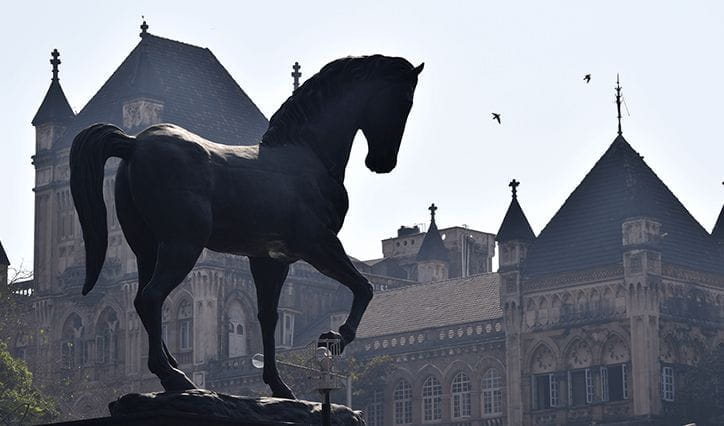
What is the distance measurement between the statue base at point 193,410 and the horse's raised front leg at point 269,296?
783mm

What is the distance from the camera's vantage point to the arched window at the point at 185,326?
101m

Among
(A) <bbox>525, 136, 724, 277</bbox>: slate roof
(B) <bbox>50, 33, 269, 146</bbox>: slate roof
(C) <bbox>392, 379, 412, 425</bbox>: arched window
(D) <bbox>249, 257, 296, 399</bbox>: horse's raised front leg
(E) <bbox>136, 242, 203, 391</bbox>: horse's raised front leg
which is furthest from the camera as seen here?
(B) <bbox>50, 33, 269, 146</bbox>: slate roof

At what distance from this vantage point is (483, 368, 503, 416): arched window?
294 feet

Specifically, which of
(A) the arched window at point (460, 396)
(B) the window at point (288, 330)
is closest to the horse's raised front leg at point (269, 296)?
(A) the arched window at point (460, 396)

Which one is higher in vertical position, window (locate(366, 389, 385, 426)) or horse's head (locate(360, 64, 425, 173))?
window (locate(366, 389, 385, 426))

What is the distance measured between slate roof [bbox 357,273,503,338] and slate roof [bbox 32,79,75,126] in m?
18.5

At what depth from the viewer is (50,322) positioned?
344 feet

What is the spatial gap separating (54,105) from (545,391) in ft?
107

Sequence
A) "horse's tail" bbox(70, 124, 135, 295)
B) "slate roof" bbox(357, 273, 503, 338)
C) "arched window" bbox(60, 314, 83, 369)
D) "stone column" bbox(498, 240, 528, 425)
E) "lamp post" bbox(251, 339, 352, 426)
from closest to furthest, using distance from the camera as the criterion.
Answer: "lamp post" bbox(251, 339, 352, 426)
"horse's tail" bbox(70, 124, 135, 295)
"stone column" bbox(498, 240, 528, 425)
"slate roof" bbox(357, 273, 503, 338)
"arched window" bbox(60, 314, 83, 369)

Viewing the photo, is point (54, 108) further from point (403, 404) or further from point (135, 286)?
point (403, 404)

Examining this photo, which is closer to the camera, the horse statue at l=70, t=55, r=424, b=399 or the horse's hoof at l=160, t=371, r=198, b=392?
the horse's hoof at l=160, t=371, r=198, b=392

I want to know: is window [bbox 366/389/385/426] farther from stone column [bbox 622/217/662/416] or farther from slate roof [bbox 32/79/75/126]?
slate roof [bbox 32/79/75/126]

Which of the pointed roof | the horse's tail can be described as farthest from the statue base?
the pointed roof

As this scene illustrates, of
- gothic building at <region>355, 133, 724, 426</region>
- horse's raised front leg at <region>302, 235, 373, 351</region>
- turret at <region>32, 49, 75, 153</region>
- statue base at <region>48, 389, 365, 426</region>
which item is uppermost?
turret at <region>32, 49, 75, 153</region>
